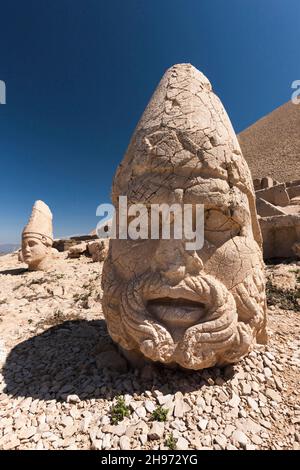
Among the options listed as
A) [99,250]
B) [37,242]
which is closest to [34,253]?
[37,242]

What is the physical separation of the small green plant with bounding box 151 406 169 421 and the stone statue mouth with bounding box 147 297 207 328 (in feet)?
2.04

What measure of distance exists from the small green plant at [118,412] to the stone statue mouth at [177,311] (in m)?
0.72

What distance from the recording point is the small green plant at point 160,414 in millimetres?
1831

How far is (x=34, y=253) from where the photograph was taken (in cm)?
823

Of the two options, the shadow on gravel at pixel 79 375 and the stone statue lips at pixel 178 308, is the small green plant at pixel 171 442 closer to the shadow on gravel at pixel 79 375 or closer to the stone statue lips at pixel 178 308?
the shadow on gravel at pixel 79 375

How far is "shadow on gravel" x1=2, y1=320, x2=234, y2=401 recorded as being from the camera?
215cm

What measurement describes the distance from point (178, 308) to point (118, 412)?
3.06 feet

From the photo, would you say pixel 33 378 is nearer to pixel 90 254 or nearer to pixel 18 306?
pixel 18 306

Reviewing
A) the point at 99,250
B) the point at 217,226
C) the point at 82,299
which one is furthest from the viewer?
the point at 99,250

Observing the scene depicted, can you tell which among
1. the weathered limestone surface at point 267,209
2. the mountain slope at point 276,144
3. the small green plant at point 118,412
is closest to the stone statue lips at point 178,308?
the small green plant at point 118,412

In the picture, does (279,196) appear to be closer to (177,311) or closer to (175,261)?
(175,261)

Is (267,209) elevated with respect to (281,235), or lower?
elevated

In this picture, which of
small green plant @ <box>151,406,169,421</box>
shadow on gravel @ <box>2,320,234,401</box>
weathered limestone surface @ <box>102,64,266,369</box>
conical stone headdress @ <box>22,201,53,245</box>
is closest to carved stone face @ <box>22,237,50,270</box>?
conical stone headdress @ <box>22,201,53,245</box>

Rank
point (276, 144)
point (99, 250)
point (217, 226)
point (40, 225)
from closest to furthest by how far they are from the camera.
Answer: point (217, 226)
point (99, 250)
point (40, 225)
point (276, 144)
